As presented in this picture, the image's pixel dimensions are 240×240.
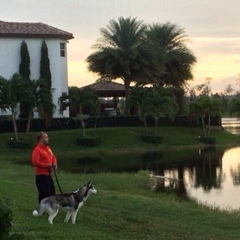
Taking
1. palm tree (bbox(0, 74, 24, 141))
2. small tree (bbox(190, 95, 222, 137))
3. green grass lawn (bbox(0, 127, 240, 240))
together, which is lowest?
green grass lawn (bbox(0, 127, 240, 240))

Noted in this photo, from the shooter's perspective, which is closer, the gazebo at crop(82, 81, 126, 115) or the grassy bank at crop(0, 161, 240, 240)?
the grassy bank at crop(0, 161, 240, 240)

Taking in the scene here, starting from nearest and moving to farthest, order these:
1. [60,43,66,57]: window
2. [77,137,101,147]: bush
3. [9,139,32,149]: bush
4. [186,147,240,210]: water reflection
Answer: [186,147,240,210]: water reflection, [9,139,32,149]: bush, [77,137,101,147]: bush, [60,43,66,57]: window

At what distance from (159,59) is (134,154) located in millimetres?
16278

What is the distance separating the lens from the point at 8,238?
Result: 216 inches

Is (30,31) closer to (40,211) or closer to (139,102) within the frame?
(139,102)

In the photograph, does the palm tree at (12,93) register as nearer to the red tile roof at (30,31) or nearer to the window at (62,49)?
the red tile roof at (30,31)


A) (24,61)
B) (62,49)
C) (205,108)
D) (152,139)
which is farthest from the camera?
(205,108)

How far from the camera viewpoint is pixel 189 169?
31.4 metres

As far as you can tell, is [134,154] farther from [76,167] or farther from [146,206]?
[146,206]

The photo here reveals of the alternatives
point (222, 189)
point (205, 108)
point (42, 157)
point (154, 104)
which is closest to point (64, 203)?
point (42, 157)

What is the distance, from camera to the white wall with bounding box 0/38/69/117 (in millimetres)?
47906

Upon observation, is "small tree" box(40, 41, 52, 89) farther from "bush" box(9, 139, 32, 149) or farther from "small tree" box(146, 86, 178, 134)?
"bush" box(9, 139, 32, 149)

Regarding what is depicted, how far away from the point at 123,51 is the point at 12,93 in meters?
16.3

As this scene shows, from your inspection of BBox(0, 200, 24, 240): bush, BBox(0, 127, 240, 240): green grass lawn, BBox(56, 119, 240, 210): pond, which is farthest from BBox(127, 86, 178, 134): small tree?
BBox(0, 200, 24, 240): bush
